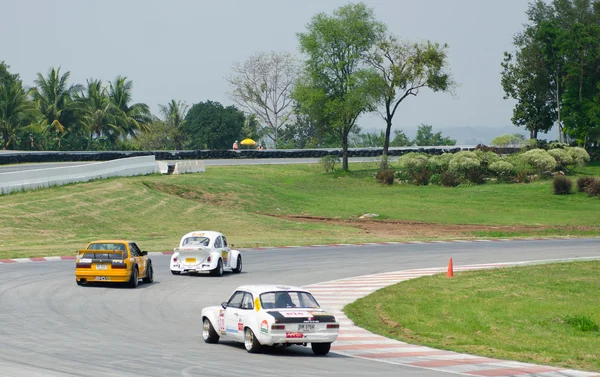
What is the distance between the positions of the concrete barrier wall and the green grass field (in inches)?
28.1

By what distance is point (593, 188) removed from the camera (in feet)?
227

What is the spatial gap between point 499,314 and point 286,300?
→ 25.9 feet

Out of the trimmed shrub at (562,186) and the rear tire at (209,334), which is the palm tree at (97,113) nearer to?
the trimmed shrub at (562,186)

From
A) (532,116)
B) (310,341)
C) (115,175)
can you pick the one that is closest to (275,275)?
(310,341)

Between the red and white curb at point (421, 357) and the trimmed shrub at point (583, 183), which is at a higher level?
the trimmed shrub at point (583, 183)

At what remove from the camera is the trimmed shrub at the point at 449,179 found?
257ft

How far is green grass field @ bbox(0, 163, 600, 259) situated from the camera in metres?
46.5

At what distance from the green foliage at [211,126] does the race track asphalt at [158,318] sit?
95191 mm

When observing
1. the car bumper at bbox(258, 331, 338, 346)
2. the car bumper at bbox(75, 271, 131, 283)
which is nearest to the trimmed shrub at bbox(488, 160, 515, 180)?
the car bumper at bbox(75, 271, 131, 283)

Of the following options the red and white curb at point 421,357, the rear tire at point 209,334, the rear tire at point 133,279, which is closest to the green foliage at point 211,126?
the rear tire at point 133,279

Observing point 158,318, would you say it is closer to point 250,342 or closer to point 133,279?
point 250,342

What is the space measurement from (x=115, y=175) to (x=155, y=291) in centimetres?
3729

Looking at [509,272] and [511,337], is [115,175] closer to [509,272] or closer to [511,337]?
[509,272]

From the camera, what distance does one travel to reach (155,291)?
28.0 m
